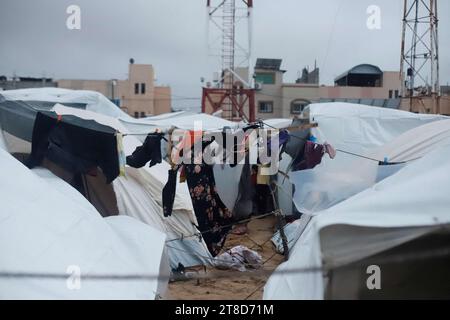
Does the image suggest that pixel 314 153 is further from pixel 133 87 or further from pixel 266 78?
pixel 133 87

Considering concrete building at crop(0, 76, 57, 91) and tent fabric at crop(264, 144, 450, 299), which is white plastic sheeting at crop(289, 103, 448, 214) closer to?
tent fabric at crop(264, 144, 450, 299)

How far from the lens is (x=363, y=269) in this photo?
253cm

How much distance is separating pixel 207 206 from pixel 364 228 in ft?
10.9

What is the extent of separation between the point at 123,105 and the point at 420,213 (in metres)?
28.8

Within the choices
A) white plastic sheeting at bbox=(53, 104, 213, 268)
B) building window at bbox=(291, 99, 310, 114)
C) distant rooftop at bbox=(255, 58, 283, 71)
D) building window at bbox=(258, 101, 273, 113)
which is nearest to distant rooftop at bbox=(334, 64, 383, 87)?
building window at bbox=(291, 99, 310, 114)

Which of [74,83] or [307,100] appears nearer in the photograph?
[307,100]

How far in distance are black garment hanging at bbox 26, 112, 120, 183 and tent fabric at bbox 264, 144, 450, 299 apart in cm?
328

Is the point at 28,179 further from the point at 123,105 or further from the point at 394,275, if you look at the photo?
the point at 123,105

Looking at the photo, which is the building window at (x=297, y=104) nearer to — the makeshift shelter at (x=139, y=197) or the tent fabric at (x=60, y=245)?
the makeshift shelter at (x=139, y=197)

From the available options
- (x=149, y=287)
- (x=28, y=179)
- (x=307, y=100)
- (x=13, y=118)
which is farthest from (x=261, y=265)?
(x=307, y=100)

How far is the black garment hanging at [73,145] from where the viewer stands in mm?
5352

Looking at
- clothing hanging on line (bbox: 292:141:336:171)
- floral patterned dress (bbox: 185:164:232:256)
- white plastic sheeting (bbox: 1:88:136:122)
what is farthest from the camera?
white plastic sheeting (bbox: 1:88:136:122)

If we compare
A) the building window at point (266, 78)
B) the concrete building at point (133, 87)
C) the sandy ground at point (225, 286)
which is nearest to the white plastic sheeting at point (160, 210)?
the sandy ground at point (225, 286)

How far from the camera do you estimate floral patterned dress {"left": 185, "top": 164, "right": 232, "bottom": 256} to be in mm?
5500
